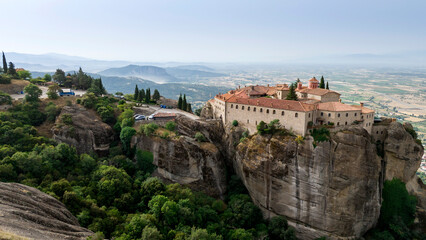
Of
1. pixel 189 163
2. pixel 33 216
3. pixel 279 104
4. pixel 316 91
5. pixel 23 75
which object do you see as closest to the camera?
pixel 33 216

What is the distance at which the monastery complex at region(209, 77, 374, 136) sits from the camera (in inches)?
1697

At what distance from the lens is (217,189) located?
50438 millimetres

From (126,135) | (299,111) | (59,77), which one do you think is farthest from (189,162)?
(59,77)

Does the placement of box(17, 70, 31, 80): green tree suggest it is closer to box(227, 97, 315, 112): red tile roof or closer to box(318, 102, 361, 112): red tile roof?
box(227, 97, 315, 112): red tile roof

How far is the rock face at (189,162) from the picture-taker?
49594 millimetres

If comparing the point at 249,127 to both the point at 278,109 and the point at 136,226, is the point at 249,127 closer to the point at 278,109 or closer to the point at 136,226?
the point at 278,109

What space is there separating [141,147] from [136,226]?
23005 mm

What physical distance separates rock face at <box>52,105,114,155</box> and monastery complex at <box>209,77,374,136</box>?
25512 mm

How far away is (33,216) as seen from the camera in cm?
2327

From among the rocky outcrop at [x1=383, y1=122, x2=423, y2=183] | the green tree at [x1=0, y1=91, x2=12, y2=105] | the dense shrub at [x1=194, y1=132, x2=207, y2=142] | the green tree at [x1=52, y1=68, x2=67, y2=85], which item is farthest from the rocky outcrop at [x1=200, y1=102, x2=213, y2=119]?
the green tree at [x1=52, y1=68, x2=67, y2=85]

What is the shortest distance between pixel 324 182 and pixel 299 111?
40.9 ft

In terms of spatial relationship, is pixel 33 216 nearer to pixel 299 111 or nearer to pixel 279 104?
pixel 299 111

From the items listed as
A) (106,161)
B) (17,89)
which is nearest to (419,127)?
(106,161)

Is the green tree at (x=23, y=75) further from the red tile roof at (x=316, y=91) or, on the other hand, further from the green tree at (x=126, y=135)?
the red tile roof at (x=316, y=91)
